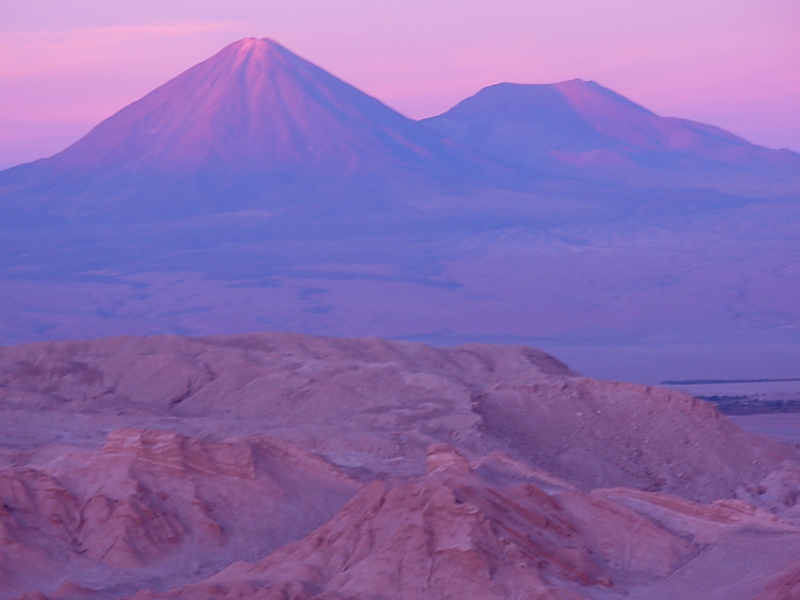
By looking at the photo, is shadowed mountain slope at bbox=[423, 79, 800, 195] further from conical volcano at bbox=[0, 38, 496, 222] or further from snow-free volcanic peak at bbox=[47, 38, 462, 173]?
snow-free volcanic peak at bbox=[47, 38, 462, 173]

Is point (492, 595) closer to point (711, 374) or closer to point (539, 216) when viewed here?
point (711, 374)

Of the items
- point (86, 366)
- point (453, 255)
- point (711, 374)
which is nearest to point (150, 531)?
point (86, 366)

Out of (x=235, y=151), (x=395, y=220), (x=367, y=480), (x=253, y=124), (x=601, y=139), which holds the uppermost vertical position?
(x=253, y=124)

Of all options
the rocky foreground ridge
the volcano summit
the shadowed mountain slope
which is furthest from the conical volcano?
the rocky foreground ridge

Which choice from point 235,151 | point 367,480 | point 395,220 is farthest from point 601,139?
point 367,480

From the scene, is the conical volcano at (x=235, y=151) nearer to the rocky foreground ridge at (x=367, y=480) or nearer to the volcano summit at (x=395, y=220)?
the volcano summit at (x=395, y=220)

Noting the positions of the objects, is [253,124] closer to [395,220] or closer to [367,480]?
[395,220]
